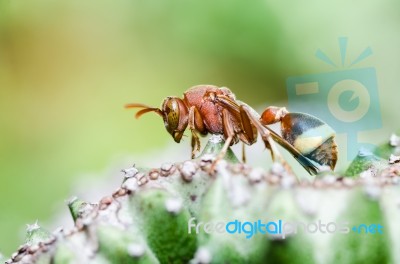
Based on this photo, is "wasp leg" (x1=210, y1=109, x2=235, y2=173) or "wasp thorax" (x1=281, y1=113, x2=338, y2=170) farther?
"wasp thorax" (x1=281, y1=113, x2=338, y2=170)

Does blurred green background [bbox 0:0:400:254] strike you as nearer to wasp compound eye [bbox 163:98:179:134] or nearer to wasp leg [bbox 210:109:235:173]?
wasp compound eye [bbox 163:98:179:134]

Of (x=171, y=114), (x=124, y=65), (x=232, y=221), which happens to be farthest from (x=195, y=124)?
(x=124, y=65)

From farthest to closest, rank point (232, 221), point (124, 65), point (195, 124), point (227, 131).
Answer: point (124, 65) → point (195, 124) → point (227, 131) → point (232, 221)

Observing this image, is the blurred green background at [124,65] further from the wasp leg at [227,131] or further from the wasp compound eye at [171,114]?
the wasp leg at [227,131]

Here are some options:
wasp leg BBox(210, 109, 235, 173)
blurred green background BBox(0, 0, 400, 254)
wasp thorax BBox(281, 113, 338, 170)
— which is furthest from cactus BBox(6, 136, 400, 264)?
blurred green background BBox(0, 0, 400, 254)

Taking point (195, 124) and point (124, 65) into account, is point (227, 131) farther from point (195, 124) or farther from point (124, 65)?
point (124, 65)

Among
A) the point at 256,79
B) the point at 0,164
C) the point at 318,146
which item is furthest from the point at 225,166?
the point at 0,164

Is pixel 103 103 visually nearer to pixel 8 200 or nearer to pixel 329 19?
pixel 8 200
